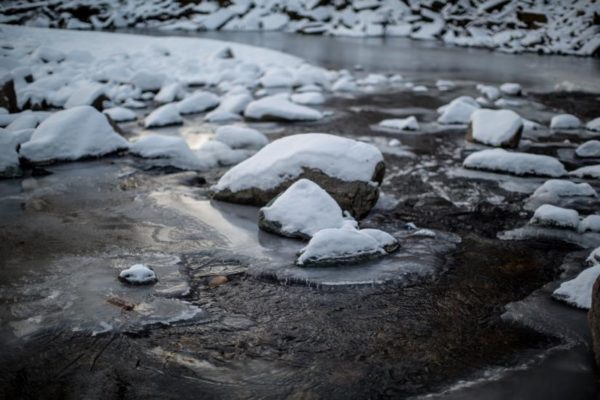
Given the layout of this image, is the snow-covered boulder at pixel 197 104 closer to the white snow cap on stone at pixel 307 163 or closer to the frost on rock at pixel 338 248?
the white snow cap on stone at pixel 307 163

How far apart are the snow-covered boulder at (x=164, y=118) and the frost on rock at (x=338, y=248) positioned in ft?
17.2

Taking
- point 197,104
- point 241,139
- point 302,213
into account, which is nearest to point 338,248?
point 302,213

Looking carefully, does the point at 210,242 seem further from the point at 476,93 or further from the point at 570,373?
the point at 476,93

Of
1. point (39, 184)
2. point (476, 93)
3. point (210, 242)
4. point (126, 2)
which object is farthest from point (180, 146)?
point (126, 2)

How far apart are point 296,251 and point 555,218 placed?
214 centimetres

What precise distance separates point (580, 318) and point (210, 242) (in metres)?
2.43

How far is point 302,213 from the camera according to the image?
402 cm

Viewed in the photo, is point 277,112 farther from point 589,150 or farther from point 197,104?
point 589,150

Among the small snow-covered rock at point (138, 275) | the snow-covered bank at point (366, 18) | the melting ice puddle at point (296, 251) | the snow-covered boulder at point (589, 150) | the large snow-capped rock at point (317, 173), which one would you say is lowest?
the snow-covered boulder at point (589, 150)

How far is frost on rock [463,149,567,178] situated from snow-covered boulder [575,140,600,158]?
841 millimetres

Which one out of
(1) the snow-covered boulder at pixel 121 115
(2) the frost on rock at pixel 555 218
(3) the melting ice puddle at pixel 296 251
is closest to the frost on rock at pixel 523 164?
(2) the frost on rock at pixel 555 218

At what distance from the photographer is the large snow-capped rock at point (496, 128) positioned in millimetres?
6824

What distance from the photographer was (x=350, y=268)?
137 inches

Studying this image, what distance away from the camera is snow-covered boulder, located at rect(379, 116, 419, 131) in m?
7.96
